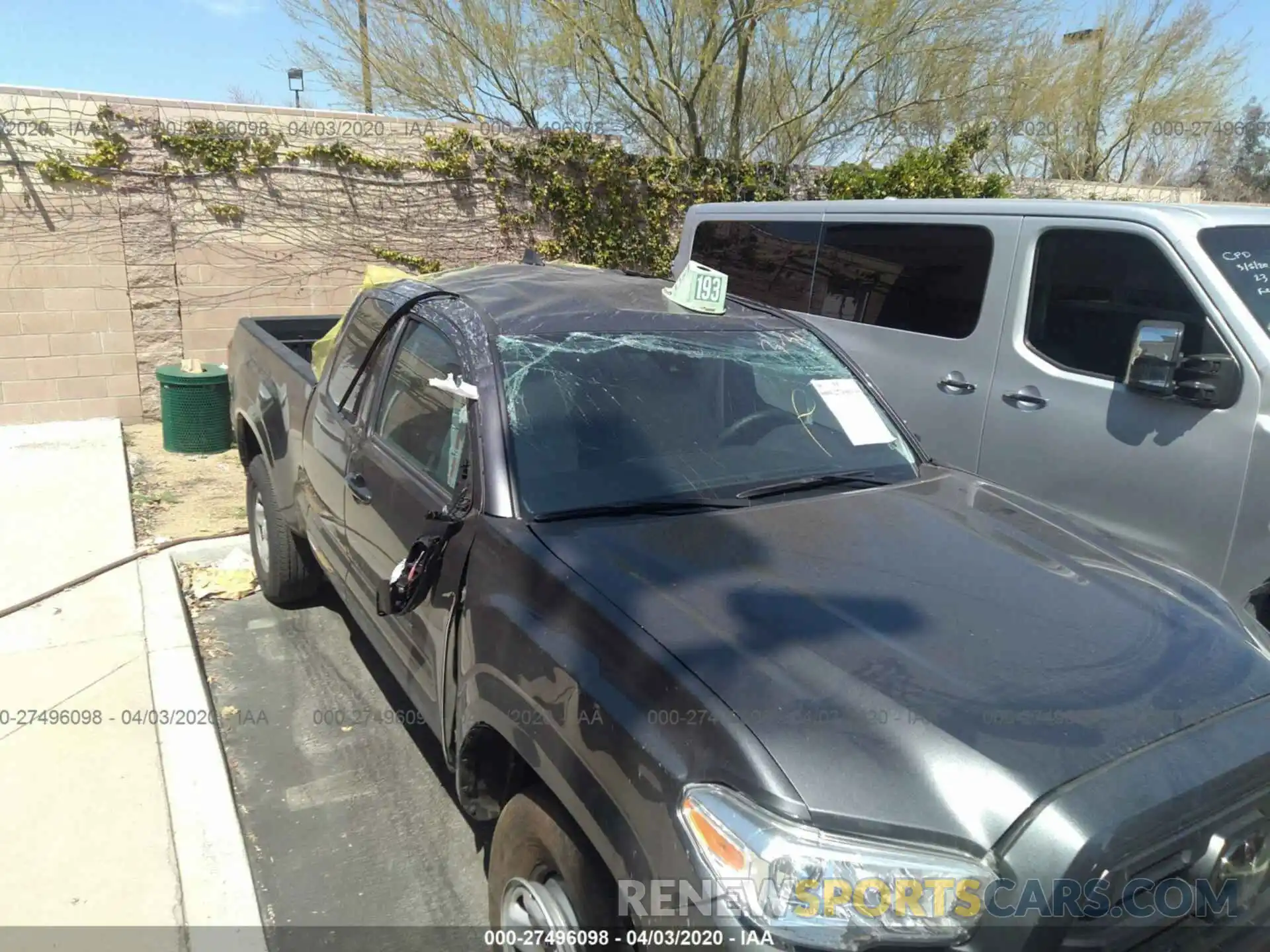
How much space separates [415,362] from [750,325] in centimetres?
121

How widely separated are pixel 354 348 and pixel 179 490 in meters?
3.62

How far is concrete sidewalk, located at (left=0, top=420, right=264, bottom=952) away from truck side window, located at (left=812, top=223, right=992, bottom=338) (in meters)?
3.83

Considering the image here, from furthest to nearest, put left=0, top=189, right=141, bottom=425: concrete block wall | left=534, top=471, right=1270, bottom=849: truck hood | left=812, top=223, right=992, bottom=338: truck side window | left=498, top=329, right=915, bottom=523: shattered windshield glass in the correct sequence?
left=0, top=189, right=141, bottom=425: concrete block wall, left=812, top=223, right=992, bottom=338: truck side window, left=498, top=329, right=915, bottom=523: shattered windshield glass, left=534, top=471, right=1270, bottom=849: truck hood

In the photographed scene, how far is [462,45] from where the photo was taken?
12695 mm

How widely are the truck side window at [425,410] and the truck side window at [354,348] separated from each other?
278 millimetres

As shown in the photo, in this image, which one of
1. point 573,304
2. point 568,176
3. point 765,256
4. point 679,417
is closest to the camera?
point 679,417

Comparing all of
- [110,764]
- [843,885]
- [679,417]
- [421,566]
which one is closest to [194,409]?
[110,764]

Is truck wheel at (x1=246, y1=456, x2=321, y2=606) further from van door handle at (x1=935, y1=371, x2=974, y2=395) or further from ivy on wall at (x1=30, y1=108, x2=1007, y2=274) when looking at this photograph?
ivy on wall at (x1=30, y1=108, x2=1007, y2=274)

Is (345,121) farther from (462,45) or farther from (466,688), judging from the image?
(466,688)

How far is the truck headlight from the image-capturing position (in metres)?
1.55

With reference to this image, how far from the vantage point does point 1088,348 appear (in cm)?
412

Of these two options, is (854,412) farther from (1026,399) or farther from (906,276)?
(906,276)

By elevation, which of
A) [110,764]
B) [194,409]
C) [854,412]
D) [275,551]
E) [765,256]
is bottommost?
[110,764]

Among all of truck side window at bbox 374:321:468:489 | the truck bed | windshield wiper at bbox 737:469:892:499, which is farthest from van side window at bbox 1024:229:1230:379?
the truck bed
